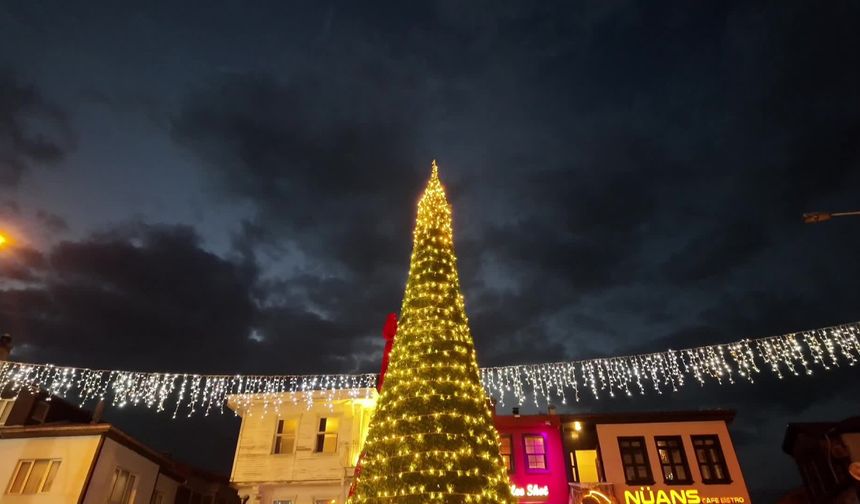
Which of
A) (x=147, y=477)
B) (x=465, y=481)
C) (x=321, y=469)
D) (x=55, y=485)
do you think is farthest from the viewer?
(x=321, y=469)

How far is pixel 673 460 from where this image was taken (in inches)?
763

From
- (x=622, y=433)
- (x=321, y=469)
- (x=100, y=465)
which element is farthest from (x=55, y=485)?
(x=622, y=433)

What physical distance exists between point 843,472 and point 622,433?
24.4ft

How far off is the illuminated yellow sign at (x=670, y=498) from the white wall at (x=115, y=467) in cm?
1823

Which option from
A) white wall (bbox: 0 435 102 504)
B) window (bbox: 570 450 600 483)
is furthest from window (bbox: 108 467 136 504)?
window (bbox: 570 450 600 483)

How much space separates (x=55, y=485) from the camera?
13.6 m

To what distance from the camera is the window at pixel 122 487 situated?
572 inches

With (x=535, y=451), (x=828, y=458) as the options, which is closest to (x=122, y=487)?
(x=535, y=451)

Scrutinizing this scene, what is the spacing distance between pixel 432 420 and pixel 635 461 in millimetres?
16252

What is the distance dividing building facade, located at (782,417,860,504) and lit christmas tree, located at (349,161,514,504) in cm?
1473

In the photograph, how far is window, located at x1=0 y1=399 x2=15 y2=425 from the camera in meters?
15.5

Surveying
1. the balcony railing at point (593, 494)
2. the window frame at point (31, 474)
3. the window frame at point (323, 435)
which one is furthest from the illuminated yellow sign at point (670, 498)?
the window frame at point (31, 474)

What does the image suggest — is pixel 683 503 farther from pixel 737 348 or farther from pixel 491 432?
pixel 491 432

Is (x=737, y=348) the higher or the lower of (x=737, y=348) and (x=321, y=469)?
the higher
